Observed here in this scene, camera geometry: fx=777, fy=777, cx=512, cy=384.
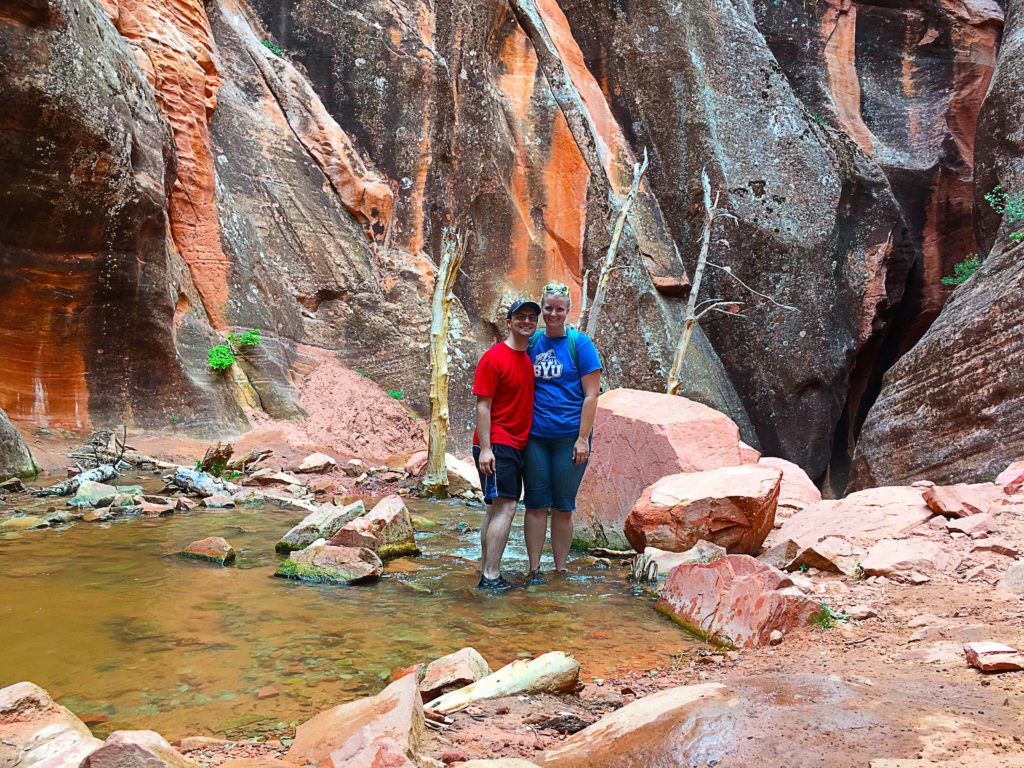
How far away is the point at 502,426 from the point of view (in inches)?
188

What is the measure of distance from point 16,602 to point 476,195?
15809 mm

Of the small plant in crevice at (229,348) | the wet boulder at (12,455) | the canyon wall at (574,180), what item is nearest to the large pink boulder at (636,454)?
the wet boulder at (12,455)

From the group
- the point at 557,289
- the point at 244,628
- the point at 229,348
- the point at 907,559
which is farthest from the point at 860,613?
the point at 229,348

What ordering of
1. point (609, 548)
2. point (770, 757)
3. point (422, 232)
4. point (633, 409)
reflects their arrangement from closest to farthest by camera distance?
1. point (770, 757)
2. point (609, 548)
3. point (633, 409)
4. point (422, 232)

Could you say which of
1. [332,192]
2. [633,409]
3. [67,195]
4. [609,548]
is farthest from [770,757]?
[332,192]

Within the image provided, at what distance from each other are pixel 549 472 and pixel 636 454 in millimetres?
1666

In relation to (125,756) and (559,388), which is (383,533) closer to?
(559,388)

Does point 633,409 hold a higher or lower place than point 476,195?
lower

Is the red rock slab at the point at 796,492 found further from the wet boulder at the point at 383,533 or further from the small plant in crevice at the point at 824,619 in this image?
the small plant in crevice at the point at 824,619

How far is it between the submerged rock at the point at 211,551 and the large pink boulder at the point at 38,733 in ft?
8.74

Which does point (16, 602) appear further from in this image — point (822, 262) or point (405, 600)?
point (822, 262)

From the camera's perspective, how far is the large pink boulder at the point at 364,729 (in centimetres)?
198

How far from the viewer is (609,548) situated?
6234 millimetres

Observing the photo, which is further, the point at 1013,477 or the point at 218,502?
the point at 218,502
